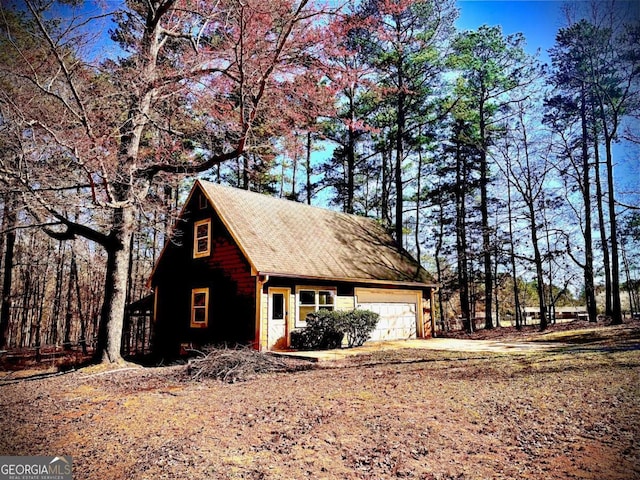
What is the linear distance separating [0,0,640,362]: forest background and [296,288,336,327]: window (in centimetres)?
455

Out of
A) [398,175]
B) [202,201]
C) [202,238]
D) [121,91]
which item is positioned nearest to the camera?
[121,91]

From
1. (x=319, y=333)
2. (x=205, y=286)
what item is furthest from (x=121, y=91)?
(x=319, y=333)

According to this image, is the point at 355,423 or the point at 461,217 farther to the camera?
the point at 461,217

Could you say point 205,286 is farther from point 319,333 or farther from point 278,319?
point 319,333

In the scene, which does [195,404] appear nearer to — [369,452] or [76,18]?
[369,452]

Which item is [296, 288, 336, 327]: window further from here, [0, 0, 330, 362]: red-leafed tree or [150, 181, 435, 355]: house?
[0, 0, 330, 362]: red-leafed tree

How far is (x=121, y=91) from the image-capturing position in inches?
377

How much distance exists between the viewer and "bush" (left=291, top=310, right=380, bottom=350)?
12.4m

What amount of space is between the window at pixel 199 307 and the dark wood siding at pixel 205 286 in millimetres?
157

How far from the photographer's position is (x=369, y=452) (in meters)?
4.05

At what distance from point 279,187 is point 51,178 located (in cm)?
1847

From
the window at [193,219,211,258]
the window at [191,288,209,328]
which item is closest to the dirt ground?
the window at [191,288,209,328]

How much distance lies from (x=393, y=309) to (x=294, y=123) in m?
8.67

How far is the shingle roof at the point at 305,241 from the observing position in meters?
13.0
